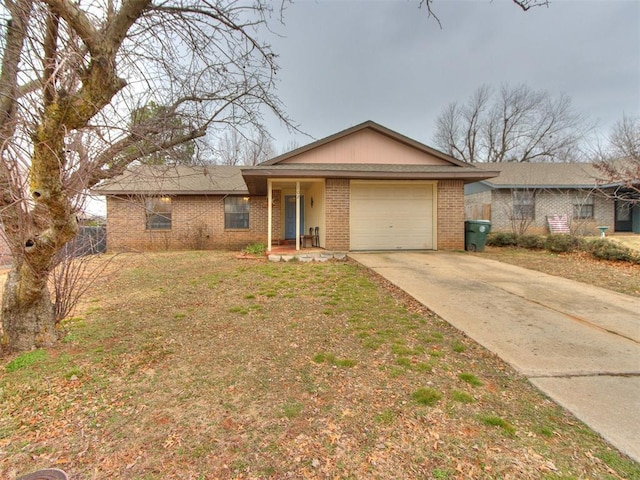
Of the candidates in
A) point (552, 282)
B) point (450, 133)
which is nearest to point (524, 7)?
point (552, 282)

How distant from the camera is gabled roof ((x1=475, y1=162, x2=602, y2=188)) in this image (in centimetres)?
1588

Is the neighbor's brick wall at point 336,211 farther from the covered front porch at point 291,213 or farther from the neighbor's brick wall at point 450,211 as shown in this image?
the neighbor's brick wall at point 450,211

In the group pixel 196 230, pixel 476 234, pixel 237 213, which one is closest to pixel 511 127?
pixel 476 234

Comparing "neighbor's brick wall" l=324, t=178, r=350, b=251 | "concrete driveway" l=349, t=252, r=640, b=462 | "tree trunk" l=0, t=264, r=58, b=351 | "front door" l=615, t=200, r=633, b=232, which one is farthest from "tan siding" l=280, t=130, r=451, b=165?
"front door" l=615, t=200, r=633, b=232

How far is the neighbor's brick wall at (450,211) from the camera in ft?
34.4

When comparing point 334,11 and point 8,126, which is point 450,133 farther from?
point 8,126

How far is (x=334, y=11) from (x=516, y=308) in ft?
20.6

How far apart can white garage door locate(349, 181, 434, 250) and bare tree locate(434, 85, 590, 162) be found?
82.5 ft

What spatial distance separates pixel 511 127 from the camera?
32500 mm

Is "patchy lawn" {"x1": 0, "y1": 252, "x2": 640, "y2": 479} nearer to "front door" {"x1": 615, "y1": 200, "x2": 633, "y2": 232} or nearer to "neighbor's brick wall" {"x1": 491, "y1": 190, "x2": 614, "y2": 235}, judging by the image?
"neighbor's brick wall" {"x1": 491, "y1": 190, "x2": 614, "y2": 235}

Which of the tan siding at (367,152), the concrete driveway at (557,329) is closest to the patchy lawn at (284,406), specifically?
the concrete driveway at (557,329)

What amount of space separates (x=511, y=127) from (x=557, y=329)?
3617cm

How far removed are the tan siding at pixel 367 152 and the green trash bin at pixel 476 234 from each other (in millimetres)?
2444

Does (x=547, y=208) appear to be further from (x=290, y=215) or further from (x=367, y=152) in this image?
(x=290, y=215)
